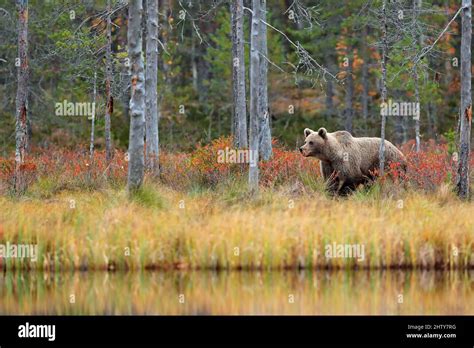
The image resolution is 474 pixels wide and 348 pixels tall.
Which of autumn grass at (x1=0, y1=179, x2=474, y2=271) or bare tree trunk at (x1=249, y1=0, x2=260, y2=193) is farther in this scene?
bare tree trunk at (x1=249, y1=0, x2=260, y2=193)

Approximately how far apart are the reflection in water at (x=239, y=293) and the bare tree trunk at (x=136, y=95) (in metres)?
3.71

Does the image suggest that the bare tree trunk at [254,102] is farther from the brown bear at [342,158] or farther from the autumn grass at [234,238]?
the autumn grass at [234,238]

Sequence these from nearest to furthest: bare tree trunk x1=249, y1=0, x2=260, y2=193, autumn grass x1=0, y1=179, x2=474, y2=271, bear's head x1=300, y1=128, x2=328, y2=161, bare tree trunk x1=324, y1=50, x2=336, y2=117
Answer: autumn grass x1=0, y1=179, x2=474, y2=271 < bare tree trunk x1=249, y1=0, x2=260, y2=193 < bear's head x1=300, y1=128, x2=328, y2=161 < bare tree trunk x1=324, y1=50, x2=336, y2=117

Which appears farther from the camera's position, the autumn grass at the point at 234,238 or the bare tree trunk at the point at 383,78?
the bare tree trunk at the point at 383,78

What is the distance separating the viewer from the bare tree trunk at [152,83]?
18.9 m

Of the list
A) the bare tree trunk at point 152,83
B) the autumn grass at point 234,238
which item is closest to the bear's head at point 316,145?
the autumn grass at point 234,238

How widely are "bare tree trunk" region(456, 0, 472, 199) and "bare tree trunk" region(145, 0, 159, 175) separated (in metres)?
6.68

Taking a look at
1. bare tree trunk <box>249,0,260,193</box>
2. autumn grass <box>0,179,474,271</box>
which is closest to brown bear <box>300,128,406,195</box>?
bare tree trunk <box>249,0,260,193</box>

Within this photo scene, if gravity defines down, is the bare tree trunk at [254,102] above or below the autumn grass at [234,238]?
above

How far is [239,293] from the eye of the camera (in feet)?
35.6

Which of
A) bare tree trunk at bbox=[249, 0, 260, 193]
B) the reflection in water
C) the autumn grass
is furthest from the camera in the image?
bare tree trunk at bbox=[249, 0, 260, 193]

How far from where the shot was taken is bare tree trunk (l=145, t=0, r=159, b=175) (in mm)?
18906

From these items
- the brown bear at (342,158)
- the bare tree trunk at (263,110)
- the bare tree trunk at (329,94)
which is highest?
the bare tree trunk at (329,94)

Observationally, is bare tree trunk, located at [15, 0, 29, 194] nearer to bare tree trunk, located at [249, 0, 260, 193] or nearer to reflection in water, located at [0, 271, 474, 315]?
bare tree trunk, located at [249, 0, 260, 193]
